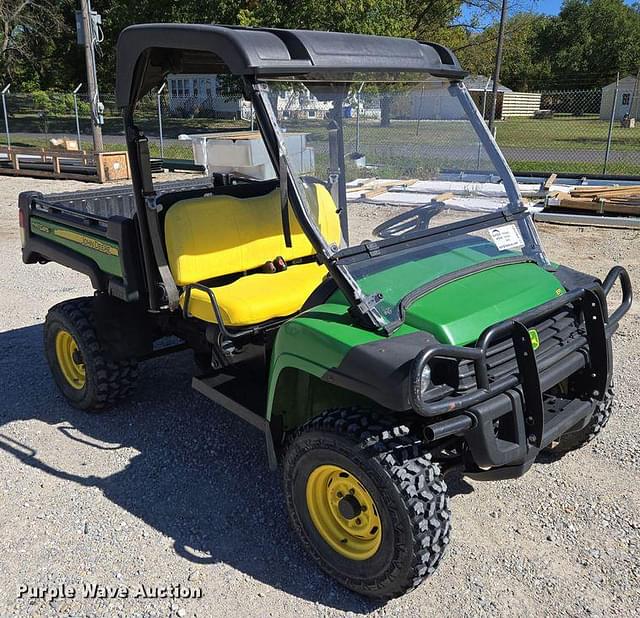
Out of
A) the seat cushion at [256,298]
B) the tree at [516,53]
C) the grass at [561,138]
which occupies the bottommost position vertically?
the grass at [561,138]

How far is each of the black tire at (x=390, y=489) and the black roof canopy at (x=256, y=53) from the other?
1.45 meters

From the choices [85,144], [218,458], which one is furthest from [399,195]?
[85,144]

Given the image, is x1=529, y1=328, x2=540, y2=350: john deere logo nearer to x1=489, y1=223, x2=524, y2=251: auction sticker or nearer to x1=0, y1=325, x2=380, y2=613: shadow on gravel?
x1=489, y1=223, x2=524, y2=251: auction sticker

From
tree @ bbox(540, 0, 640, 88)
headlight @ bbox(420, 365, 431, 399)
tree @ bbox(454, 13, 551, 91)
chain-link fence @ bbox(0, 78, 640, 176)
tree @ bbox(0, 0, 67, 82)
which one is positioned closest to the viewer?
headlight @ bbox(420, 365, 431, 399)

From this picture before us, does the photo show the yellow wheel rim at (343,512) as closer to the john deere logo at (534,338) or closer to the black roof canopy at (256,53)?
the john deere logo at (534,338)

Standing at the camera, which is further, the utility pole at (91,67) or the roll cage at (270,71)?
the utility pole at (91,67)

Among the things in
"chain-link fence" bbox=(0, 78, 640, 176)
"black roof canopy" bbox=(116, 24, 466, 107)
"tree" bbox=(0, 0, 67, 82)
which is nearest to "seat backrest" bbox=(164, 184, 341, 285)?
"chain-link fence" bbox=(0, 78, 640, 176)

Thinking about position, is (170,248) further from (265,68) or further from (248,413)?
(265,68)

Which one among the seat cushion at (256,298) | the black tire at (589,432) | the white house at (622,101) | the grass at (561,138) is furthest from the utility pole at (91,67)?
the white house at (622,101)

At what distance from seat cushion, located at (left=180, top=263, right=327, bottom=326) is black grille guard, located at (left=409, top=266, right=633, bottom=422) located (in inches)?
49.2

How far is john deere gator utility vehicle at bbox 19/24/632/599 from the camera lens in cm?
252

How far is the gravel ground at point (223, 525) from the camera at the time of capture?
9.07 feet

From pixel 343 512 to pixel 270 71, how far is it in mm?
1791

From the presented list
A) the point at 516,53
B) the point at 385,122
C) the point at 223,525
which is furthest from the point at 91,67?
the point at 516,53
